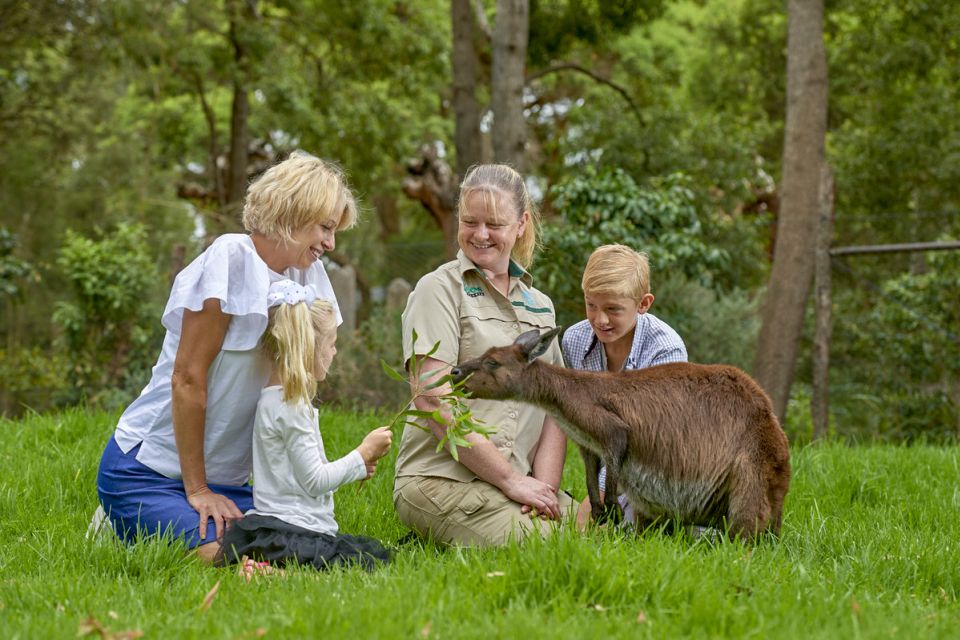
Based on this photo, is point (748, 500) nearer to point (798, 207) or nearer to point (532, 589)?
point (532, 589)

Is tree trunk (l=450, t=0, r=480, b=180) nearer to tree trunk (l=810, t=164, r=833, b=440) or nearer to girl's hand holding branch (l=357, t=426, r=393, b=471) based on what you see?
tree trunk (l=810, t=164, r=833, b=440)

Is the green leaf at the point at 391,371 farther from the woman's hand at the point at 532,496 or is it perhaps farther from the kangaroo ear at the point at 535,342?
the woman's hand at the point at 532,496

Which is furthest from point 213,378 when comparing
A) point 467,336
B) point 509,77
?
A: point 509,77

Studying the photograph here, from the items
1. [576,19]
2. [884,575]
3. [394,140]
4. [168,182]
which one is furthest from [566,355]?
[168,182]

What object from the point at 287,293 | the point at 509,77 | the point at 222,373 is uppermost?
the point at 509,77

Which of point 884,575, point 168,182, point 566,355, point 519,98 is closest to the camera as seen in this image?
point 884,575

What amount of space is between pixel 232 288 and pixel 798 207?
27.6 ft

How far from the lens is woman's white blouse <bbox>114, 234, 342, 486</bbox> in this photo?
4.58 metres

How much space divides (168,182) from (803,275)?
67.4ft

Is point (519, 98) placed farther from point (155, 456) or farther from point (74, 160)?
point (74, 160)

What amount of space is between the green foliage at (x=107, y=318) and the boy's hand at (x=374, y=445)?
826 cm

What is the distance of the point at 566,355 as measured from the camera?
18.2 feet

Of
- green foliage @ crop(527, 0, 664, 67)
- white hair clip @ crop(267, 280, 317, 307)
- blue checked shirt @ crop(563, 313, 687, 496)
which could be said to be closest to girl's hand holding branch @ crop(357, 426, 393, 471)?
white hair clip @ crop(267, 280, 317, 307)

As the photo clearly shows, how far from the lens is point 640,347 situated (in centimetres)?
526
